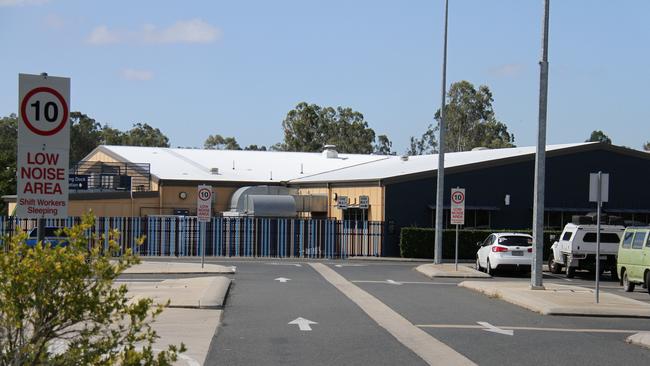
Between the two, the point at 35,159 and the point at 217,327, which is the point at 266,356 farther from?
the point at 35,159

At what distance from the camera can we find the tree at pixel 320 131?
360 ft

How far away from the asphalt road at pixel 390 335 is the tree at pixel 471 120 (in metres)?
71.2

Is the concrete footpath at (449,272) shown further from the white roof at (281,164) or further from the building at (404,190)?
the white roof at (281,164)

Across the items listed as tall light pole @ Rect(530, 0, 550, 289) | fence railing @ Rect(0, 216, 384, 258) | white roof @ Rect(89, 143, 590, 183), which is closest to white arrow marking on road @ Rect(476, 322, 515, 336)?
tall light pole @ Rect(530, 0, 550, 289)

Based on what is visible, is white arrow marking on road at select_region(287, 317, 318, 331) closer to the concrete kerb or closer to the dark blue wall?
the concrete kerb

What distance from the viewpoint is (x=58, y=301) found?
652cm

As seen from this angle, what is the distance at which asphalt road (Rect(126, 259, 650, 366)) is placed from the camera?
494 inches

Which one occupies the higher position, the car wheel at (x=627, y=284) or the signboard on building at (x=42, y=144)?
the signboard on building at (x=42, y=144)

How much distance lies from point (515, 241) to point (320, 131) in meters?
78.9

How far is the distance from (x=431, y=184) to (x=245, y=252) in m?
9.55

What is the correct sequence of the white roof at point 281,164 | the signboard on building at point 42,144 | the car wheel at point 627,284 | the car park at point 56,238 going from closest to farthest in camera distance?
the car park at point 56,238 < the signboard on building at point 42,144 < the car wheel at point 627,284 < the white roof at point 281,164

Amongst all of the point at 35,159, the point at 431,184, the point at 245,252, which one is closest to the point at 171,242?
the point at 245,252

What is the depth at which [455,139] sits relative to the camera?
96.7m

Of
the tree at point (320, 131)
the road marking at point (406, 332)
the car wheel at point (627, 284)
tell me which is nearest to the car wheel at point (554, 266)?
the car wheel at point (627, 284)
